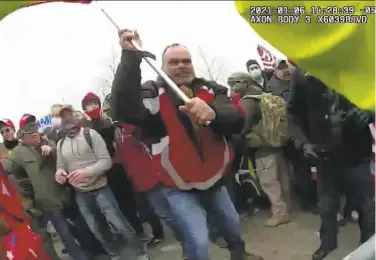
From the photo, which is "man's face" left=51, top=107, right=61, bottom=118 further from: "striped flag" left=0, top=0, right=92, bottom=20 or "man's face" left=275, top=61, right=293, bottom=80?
"man's face" left=275, top=61, right=293, bottom=80

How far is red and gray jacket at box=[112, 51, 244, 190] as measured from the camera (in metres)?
1.54

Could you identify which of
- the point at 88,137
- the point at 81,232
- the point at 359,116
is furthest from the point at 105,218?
the point at 359,116

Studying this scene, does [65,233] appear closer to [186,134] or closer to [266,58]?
[186,134]

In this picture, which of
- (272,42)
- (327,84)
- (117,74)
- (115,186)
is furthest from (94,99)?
(327,84)

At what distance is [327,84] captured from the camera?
163cm

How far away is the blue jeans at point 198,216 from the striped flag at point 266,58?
0.36 m

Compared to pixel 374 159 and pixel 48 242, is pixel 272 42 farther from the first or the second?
pixel 48 242

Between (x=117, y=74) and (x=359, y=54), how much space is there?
670 millimetres

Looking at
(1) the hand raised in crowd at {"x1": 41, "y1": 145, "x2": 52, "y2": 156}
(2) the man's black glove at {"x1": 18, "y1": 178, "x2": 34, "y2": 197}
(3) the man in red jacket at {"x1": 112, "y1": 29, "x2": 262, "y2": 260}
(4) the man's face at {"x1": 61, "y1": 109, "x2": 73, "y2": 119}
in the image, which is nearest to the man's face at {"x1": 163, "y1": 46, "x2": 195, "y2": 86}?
(3) the man in red jacket at {"x1": 112, "y1": 29, "x2": 262, "y2": 260}

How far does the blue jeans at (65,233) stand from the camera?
1.62 metres

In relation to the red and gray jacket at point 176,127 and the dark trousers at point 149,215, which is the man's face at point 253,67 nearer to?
the red and gray jacket at point 176,127

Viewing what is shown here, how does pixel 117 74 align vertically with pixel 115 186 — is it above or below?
above

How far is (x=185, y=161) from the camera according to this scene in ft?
5.13

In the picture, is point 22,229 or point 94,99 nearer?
point 94,99
